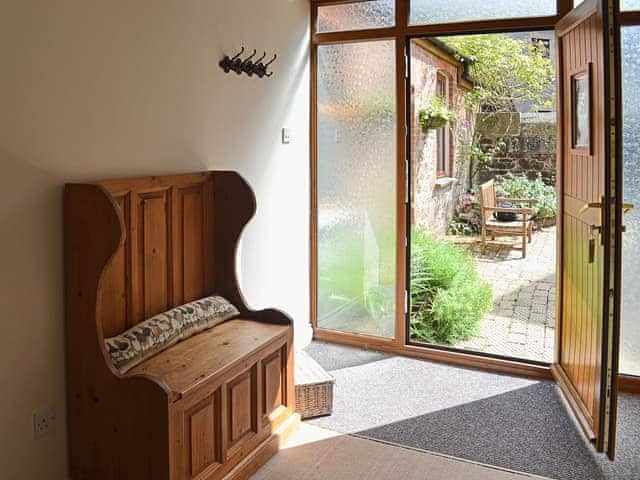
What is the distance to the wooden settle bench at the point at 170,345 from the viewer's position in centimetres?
235

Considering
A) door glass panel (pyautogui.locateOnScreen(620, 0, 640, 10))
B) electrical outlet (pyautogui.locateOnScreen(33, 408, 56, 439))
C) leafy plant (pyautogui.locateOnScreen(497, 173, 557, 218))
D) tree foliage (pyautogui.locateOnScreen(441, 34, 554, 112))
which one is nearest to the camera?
electrical outlet (pyautogui.locateOnScreen(33, 408, 56, 439))

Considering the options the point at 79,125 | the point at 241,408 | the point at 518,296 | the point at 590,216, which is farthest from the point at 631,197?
the point at 79,125

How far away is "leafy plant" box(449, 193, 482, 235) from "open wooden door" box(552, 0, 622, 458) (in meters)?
0.74

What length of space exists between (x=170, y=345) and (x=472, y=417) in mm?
1624

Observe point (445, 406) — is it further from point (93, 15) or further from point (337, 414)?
point (93, 15)

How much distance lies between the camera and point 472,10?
3.98 meters

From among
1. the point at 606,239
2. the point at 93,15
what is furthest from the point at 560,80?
the point at 93,15

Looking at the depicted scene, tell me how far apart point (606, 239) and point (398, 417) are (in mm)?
1368

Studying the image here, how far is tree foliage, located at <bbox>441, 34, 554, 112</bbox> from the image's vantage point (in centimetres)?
396

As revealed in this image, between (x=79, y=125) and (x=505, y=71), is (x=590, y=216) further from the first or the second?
(x=79, y=125)

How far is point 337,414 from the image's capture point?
3426mm

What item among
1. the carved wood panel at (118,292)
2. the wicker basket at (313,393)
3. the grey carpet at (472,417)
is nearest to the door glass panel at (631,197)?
the grey carpet at (472,417)

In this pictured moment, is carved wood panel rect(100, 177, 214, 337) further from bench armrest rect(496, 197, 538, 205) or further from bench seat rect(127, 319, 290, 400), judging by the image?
bench armrest rect(496, 197, 538, 205)

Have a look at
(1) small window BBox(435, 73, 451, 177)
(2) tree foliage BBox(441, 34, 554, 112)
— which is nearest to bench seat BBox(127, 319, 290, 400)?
(1) small window BBox(435, 73, 451, 177)
